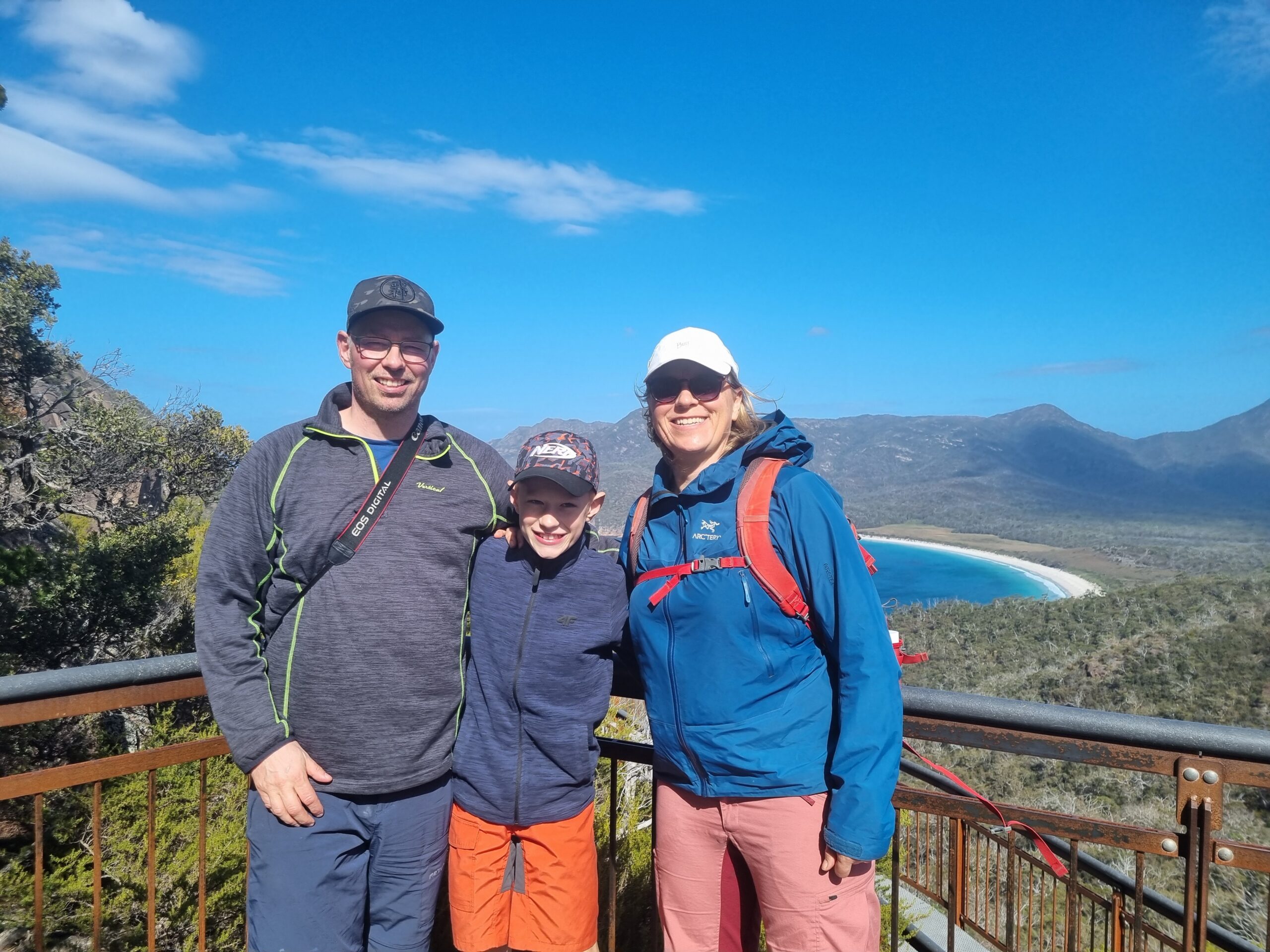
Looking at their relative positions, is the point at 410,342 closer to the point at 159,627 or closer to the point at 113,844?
the point at 113,844

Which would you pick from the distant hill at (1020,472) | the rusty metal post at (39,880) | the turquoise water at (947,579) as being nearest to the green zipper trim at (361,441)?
the rusty metal post at (39,880)

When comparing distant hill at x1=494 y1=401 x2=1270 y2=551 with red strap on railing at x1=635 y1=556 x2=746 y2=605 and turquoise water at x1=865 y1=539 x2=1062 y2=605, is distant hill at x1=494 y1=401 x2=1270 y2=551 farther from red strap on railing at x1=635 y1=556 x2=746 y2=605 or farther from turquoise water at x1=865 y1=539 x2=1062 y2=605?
red strap on railing at x1=635 y1=556 x2=746 y2=605

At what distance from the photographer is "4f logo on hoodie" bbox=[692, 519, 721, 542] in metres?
1.92

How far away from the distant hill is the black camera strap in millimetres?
85237

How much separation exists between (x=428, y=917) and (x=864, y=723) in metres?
1.33

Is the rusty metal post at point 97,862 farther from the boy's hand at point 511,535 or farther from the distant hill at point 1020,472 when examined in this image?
the distant hill at point 1020,472

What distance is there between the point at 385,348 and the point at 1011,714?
1.95 meters

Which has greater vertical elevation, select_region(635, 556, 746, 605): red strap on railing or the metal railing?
select_region(635, 556, 746, 605): red strap on railing

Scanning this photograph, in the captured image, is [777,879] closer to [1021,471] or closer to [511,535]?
[511,535]

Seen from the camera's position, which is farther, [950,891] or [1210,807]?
[950,891]

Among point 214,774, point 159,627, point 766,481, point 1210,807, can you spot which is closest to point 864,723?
point 766,481

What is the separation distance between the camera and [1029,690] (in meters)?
24.8

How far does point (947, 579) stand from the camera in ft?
294

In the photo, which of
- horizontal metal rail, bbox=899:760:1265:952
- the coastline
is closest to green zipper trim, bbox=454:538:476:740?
horizontal metal rail, bbox=899:760:1265:952
